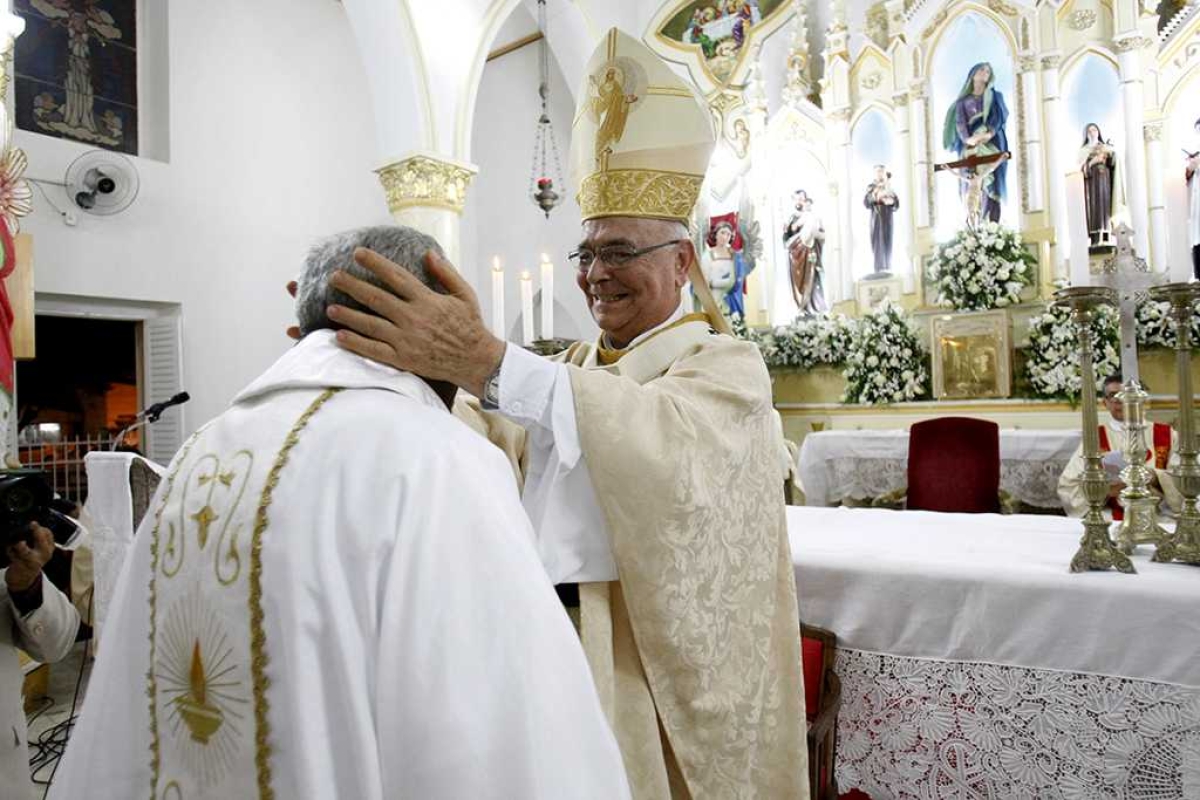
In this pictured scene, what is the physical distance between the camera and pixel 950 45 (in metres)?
8.00

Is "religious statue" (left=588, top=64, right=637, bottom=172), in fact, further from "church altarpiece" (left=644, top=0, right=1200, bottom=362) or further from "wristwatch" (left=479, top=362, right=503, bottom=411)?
"church altarpiece" (left=644, top=0, right=1200, bottom=362)

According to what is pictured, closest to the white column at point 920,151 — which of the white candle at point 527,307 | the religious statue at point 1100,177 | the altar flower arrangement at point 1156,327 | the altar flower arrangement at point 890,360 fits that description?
the altar flower arrangement at point 890,360

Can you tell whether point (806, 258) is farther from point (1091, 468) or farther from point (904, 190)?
point (1091, 468)

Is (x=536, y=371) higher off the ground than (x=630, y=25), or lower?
lower

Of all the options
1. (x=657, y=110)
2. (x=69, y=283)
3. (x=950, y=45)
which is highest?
(x=950, y=45)

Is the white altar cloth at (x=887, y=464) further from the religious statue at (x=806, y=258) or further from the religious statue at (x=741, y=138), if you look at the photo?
the religious statue at (x=741, y=138)

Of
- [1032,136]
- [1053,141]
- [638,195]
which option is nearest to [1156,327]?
[1053,141]

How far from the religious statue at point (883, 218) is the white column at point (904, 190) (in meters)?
0.06

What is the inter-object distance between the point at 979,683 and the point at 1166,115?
678cm

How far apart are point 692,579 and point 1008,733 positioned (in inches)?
41.1

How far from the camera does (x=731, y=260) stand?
8984 millimetres

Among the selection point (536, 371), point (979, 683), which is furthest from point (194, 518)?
point (979, 683)

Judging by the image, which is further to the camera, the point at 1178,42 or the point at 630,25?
the point at 630,25

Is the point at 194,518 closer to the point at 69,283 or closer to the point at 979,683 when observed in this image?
the point at 979,683
